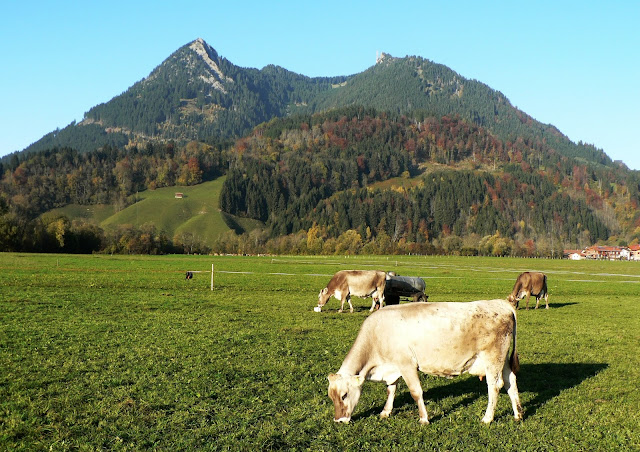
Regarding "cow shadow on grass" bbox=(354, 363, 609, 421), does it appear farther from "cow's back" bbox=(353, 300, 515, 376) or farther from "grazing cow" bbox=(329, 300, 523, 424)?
"cow's back" bbox=(353, 300, 515, 376)

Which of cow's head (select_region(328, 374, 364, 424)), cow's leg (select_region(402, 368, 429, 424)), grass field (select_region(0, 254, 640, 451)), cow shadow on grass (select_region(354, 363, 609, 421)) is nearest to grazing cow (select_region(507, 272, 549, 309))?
grass field (select_region(0, 254, 640, 451))

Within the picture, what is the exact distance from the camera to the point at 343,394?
9750mm

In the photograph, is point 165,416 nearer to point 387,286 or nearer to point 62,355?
point 62,355

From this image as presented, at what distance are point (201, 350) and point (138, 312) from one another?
1008 centimetres

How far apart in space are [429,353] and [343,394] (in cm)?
196

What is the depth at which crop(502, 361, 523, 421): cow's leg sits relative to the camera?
1029 centimetres

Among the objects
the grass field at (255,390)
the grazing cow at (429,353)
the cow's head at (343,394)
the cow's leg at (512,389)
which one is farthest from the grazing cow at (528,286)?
the cow's head at (343,394)

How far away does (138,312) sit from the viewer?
2455 centimetres

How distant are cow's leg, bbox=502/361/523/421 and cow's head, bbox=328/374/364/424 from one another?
11.0 ft

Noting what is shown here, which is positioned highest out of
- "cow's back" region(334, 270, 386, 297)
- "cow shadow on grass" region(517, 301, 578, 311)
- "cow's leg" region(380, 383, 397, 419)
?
"cow's back" region(334, 270, 386, 297)

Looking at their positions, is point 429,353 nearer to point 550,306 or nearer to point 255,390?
point 255,390

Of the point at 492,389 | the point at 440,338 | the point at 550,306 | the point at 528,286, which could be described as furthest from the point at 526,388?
the point at 550,306

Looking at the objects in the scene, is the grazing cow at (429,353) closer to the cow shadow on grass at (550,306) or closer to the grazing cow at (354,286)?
the grazing cow at (354,286)

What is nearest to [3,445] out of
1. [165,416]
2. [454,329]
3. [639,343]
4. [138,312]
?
[165,416]
